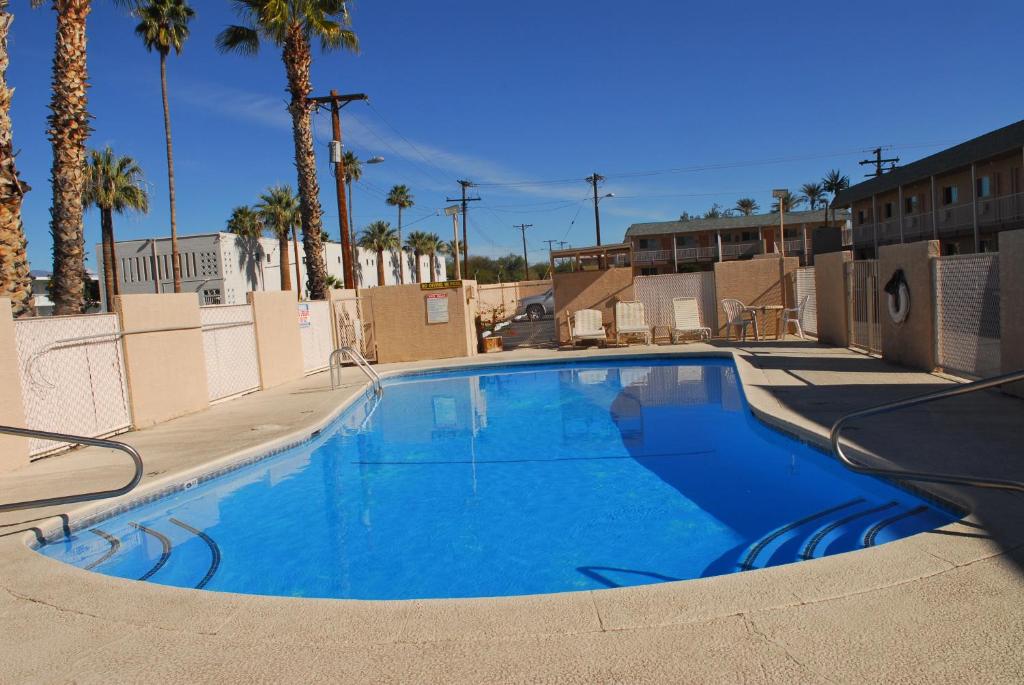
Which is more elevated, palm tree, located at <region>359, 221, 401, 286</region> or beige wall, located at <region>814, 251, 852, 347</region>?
palm tree, located at <region>359, 221, 401, 286</region>

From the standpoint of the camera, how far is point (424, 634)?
3389 millimetres

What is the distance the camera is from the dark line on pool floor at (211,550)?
5.51 m

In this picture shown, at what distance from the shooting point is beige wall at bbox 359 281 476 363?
1852 cm

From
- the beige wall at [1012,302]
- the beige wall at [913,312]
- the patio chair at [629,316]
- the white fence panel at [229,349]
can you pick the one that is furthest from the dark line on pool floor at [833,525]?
the patio chair at [629,316]

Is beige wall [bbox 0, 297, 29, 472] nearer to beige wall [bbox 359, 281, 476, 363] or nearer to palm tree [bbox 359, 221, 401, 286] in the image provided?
beige wall [bbox 359, 281, 476, 363]

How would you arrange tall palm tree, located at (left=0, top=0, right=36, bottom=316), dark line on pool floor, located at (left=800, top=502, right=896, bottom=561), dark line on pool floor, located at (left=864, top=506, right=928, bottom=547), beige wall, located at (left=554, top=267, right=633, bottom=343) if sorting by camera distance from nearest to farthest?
dark line on pool floor, located at (left=864, top=506, right=928, bottom=547), dark line on pool floor, located at (left=800, top=502, right=896, bottom=561), tall palm tree, located at (left=0, top=0, right=36, bottom=316), beige wall, located at (left=554, top=267, right=633, bottom=343)

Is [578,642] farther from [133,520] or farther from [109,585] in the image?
[133,520]

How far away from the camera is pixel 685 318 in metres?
18.3

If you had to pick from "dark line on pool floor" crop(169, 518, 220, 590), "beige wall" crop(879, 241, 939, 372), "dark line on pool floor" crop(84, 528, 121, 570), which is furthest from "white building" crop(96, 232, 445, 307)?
"dark line on pool floor" crop(84, 528, 121, 570)

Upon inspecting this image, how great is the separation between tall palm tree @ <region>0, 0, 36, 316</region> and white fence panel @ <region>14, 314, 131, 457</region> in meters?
0.78

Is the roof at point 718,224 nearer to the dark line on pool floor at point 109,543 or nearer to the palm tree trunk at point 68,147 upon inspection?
the palm tree trunk at point 68,147

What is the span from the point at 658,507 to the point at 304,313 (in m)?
11.8

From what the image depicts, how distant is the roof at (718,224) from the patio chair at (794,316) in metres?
33.9

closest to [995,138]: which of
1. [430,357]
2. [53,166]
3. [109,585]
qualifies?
[430,357]
